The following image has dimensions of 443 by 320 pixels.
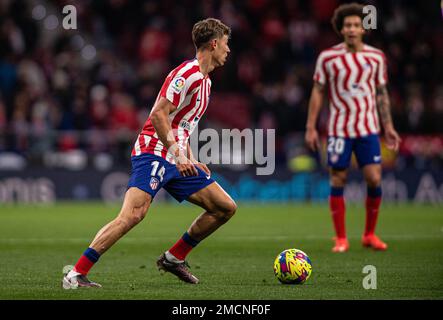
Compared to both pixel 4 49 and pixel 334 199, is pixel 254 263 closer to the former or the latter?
pixel 334 199

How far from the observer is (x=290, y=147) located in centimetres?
2009

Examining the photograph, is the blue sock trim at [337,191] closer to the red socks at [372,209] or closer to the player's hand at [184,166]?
the red socks at [372,209]

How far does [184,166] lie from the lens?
7309 millimetres

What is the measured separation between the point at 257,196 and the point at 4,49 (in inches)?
255

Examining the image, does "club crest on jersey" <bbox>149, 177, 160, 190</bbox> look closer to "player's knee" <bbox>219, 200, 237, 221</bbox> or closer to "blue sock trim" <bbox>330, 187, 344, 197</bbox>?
"player's knee" <bbox>219, 200, 237, 221</bbox>

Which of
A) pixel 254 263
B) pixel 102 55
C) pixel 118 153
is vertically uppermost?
pixel 102 55

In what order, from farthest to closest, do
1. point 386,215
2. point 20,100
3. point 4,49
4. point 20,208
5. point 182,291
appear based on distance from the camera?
point 4,49 → point 20,100 → point 20,208 → point 386,215 → point 182,291

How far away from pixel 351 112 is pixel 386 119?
42 cm

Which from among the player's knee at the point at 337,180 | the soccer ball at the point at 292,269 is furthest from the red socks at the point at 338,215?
the soccer ball at the point at 292,269

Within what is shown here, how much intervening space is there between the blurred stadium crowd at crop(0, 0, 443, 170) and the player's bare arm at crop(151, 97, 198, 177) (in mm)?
12274

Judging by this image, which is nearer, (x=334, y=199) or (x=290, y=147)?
(x=334, y=199)

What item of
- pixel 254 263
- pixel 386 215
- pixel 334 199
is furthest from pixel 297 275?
pixel 386 215

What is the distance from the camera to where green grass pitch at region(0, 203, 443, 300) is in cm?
713

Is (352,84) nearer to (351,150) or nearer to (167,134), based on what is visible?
(351,150)
